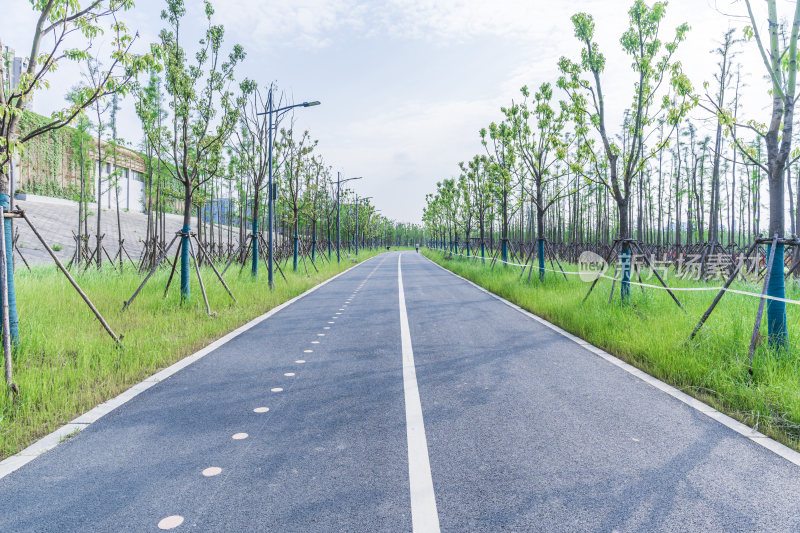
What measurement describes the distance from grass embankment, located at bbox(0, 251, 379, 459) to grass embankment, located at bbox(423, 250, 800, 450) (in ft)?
19.6

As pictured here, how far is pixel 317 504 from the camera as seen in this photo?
249cm

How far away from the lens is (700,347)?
5.36 meters

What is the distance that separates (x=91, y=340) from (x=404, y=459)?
16.4 feet

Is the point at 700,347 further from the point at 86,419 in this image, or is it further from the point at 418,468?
the point at 86,419

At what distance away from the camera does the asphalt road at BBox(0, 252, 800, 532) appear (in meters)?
2.37

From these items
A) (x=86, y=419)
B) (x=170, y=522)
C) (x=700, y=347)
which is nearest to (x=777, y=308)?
(x=700, y=347)

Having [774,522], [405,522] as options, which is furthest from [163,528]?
[774,522]

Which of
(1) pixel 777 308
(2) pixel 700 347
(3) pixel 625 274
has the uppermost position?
(3) pixel 625 274

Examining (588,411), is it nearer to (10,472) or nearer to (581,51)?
(10,472)

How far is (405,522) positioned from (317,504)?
0.53 metres

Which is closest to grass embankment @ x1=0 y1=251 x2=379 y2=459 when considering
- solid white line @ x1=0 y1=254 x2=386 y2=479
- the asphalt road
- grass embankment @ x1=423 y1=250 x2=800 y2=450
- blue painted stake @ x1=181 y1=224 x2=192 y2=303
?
solid white line @ x1=0 y1=254 x2=386 y2=479

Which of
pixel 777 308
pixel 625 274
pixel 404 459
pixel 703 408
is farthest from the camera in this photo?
pixel 625 274

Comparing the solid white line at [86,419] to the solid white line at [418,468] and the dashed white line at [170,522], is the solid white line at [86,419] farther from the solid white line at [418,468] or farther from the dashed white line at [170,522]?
the solid white line at [418,468]

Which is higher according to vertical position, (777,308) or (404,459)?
(777,308)
